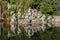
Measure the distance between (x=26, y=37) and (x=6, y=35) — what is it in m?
0.40

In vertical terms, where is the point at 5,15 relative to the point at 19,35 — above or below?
above

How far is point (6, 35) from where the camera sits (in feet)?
16.8

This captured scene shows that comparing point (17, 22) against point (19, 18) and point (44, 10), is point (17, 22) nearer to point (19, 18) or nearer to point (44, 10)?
point (19, 18)

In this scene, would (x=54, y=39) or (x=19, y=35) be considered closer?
(x=19, y=35)

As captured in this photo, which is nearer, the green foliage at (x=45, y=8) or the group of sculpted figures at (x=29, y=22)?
the group of sculpted figures at (x=29, y=22)

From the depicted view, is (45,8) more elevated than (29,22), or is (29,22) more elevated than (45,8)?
(29,22)

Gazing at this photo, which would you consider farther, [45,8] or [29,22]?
[45,8]

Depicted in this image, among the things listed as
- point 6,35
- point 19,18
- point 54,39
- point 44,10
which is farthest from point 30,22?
point 44,10

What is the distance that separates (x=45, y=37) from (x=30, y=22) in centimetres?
80

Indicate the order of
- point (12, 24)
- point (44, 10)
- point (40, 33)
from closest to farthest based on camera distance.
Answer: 1. point (12, 24)
2. point (40, 33)
3. point (44, 10)

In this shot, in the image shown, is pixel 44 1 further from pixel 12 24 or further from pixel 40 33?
pixel 12 24

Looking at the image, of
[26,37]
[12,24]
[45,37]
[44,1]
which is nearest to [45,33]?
[45,37]

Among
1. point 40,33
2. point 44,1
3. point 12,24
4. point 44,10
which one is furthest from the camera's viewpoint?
point 44,1

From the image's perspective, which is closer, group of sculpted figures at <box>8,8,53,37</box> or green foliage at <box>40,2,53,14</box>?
group of sculpted figures at <box>8,8,53,37</box>
